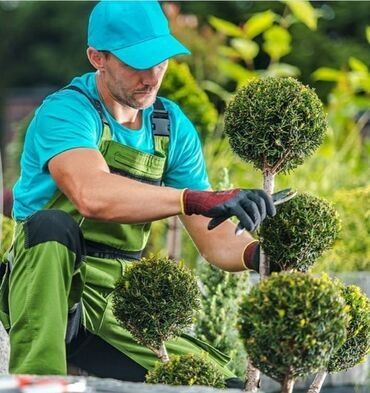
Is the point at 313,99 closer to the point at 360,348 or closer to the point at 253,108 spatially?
the point at 253,108

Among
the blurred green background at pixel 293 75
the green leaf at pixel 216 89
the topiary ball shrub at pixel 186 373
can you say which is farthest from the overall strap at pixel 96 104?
the green leaf at pixel 216 89

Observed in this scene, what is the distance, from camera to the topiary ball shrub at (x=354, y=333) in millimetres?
3953

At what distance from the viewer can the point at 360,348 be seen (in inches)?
160

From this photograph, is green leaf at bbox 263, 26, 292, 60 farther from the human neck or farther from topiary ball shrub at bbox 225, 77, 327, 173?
topiary ball shrub at bbox 225, 77, 327, 173

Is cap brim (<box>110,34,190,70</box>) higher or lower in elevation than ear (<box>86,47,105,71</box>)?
higher

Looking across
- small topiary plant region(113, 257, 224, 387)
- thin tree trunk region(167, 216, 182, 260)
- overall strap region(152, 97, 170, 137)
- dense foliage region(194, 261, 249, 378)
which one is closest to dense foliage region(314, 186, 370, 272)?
thin tree trunk region(167, 216, 182, 260)

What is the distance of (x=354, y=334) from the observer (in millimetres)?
3975

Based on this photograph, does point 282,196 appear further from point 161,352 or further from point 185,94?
point 185,94

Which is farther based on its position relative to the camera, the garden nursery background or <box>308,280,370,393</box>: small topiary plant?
the garden nursery background

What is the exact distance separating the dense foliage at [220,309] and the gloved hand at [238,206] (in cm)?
188

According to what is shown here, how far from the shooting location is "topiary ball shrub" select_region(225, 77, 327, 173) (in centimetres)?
390

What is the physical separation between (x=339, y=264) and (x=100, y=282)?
9.20 feet

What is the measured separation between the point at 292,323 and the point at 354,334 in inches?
22.8

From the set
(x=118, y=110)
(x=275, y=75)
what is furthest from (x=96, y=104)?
(x=275, y=75)
